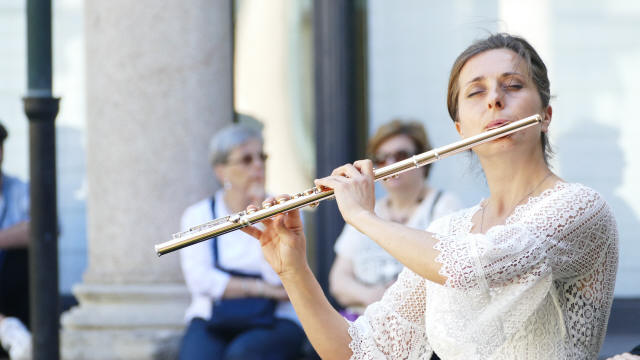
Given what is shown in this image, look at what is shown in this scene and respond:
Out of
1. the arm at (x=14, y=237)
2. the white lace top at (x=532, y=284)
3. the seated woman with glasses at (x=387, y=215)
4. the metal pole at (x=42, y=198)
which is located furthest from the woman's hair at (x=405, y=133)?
the white lace top at (x=532, y=284)

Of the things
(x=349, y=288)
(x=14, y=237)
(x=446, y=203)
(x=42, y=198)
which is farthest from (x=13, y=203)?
(x=446, y=203)

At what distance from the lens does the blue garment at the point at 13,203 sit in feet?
16.8

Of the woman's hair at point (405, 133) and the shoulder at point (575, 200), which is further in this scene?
the woman's hair at point (405, 133)

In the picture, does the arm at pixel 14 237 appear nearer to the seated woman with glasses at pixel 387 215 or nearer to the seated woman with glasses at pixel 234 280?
the seated woman with glasses at pixel 234 280

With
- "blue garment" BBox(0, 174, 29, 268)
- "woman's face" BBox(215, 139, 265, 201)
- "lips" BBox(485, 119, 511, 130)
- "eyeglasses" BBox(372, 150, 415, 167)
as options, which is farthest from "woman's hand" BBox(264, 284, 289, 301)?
"lips" BBox(485, 119, 511, 130)

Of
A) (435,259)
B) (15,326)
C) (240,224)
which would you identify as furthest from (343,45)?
(435,259)

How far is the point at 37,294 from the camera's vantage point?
3.67m

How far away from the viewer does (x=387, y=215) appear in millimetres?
4559

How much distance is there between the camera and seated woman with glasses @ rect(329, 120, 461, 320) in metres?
4.39

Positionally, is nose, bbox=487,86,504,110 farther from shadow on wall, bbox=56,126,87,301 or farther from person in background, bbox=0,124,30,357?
shadow on wall, bbox=56,126,87,301

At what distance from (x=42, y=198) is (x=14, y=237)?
1.37 metres

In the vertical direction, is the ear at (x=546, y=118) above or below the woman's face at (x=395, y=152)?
above

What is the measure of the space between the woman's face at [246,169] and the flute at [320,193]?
6.93 ft

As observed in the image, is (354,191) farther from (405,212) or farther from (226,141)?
(226,141)
